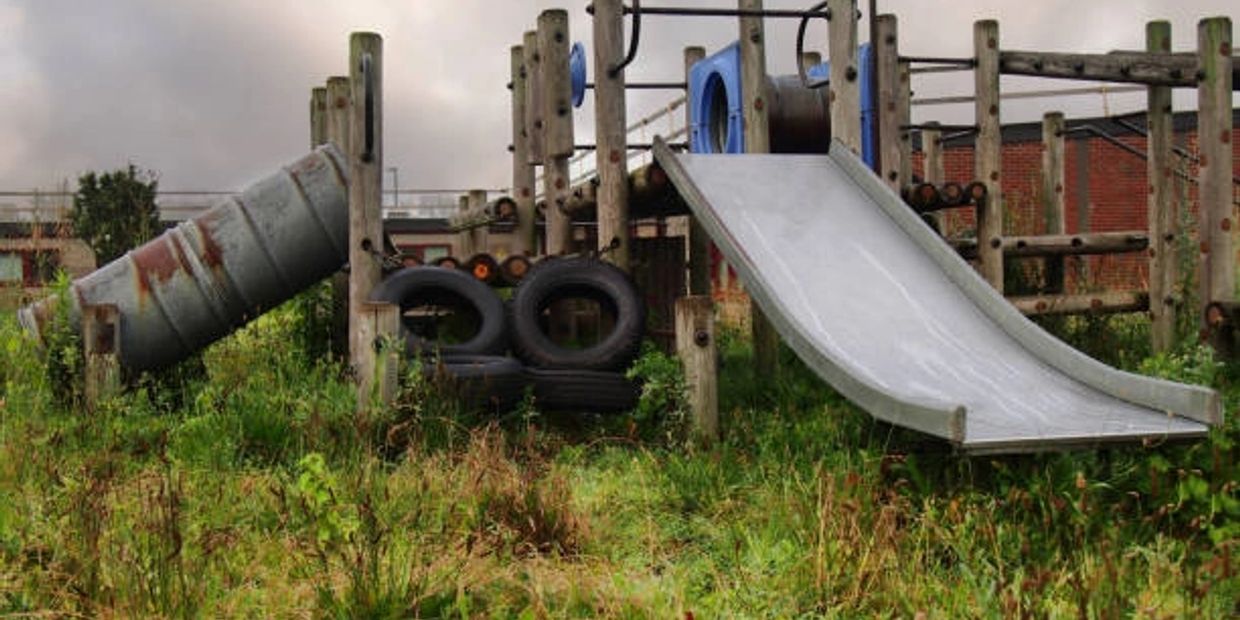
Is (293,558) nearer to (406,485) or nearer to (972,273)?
(406,485)

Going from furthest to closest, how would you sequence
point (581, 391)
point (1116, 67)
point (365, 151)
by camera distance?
point (1116, 67), point (365, 151), point (581, 391)

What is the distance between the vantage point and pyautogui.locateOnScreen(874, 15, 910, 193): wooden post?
9.41 meters

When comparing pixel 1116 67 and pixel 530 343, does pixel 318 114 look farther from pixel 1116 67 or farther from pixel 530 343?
pixel 1116 67

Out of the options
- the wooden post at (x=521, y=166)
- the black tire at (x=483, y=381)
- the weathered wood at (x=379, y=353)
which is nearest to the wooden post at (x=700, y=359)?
the black tire at (x=483, y=381)

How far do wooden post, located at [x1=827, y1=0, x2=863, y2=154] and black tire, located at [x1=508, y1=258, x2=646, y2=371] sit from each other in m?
1.91

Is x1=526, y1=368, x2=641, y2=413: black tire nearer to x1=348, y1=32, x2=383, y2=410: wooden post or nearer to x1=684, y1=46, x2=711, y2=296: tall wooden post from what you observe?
x1=348, y1=32, x2=383, y2=410: wooden post

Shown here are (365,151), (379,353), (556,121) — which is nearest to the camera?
(379,353)

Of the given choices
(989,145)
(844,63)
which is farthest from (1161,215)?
(844,63)

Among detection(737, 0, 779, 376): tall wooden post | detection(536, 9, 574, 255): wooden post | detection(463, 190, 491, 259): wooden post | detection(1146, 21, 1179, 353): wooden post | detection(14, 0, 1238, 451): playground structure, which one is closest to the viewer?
detection(14, 0, 1238, 451): playground structure

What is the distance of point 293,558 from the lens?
13.5 ft

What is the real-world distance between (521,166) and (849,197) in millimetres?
5020

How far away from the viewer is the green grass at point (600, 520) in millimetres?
3746

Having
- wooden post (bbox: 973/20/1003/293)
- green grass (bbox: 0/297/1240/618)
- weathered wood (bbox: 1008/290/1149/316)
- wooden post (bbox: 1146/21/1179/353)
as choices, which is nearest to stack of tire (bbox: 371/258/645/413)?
green grass (bbox: 0/297/1240/618)

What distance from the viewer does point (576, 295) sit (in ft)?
27.9
